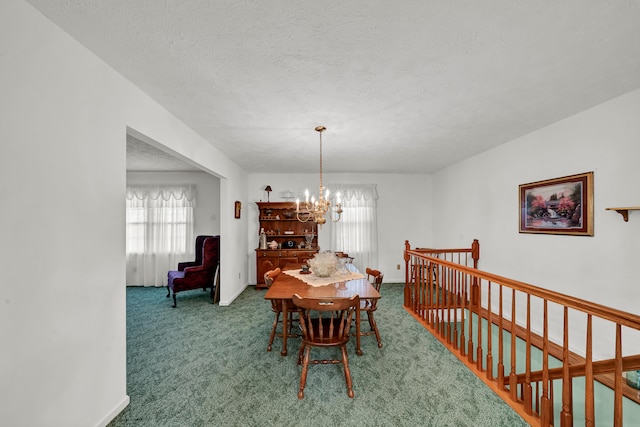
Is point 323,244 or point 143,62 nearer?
point 143,62

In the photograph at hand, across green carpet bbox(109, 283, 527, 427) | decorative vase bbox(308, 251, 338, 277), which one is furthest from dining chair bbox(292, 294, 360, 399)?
decorative vase bbox(308, 251, 338, 277)

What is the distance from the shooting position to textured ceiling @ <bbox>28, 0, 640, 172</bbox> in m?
1.36

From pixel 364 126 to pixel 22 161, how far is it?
108 inches

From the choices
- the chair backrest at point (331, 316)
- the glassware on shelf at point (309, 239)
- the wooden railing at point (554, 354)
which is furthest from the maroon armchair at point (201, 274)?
the wooden railing at point (554, 354)

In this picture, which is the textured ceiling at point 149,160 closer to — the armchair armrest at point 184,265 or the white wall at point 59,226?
the armchair armrest at point 184,265

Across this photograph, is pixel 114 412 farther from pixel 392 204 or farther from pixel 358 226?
pixel 392 204

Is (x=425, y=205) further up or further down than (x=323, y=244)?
further up

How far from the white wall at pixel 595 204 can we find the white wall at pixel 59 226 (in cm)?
426

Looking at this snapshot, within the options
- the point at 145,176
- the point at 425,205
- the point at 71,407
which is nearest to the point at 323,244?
the point at 425,205

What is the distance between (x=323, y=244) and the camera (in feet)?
19.1

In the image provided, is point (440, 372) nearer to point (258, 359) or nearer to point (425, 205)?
point (258, 359)

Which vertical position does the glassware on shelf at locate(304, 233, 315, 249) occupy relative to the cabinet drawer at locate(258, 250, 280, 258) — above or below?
above

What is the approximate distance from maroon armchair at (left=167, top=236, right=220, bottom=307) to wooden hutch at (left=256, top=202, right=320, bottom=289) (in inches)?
35.3

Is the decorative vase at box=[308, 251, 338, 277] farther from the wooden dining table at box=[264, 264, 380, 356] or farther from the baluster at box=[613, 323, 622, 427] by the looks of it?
the baluster at box=[613, 323, 622, 427]
